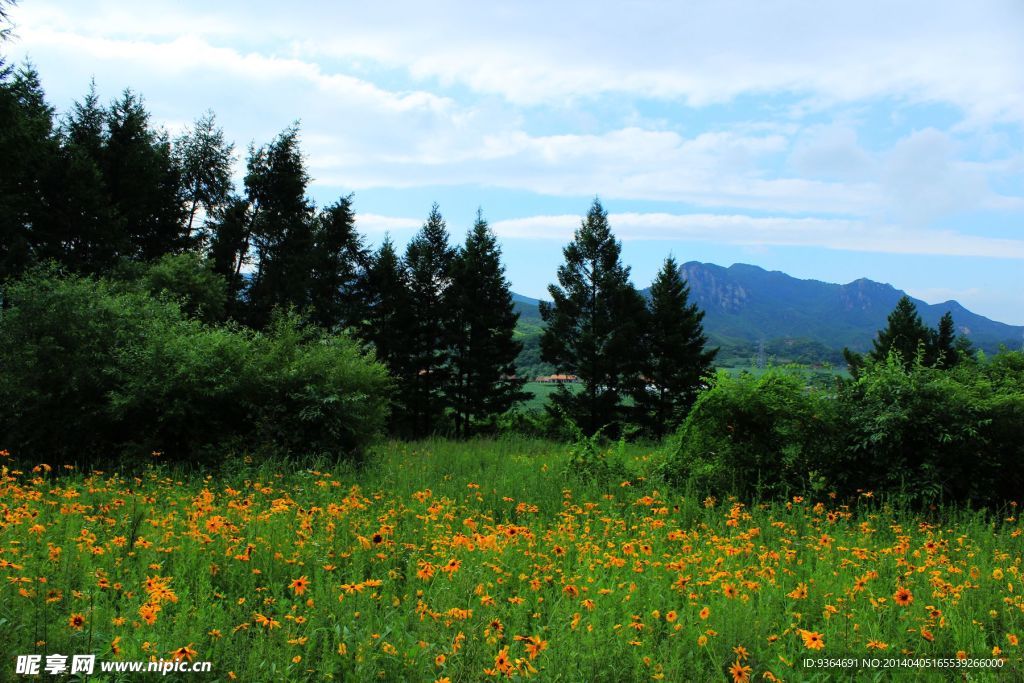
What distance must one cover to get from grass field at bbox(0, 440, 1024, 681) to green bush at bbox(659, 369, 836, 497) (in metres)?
1.37

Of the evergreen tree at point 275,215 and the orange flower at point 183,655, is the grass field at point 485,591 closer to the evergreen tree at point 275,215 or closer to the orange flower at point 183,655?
the orange flower at point 183,655

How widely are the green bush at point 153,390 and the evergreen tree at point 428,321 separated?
19981 mm

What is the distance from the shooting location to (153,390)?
995 centimetres

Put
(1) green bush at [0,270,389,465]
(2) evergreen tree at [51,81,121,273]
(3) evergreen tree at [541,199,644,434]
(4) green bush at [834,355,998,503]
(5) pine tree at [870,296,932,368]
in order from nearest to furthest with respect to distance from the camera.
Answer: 1. (4) green bush at [834,355,998,503]
2. (1) green bush at [0,270,389,465]
3. (2) evergreen tree at [51,81,121,273]
4. (3) evergreen tree at [541,199,644,434]
5. (5) pine tree at [870,296,932,368]

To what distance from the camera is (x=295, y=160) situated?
34156mm

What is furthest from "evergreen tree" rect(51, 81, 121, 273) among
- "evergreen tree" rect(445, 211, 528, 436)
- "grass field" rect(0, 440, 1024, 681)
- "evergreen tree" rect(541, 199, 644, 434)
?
"grass field" rect(0, 440, 1024, 681)

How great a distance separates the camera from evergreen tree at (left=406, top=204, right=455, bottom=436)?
3170 centimetres

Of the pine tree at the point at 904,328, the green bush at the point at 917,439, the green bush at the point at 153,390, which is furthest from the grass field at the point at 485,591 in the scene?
the pine tree at the point at 904,328

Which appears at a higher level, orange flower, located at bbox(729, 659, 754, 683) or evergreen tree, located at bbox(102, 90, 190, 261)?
evergreen tree, located at bbox(102, 90, 190, 261)

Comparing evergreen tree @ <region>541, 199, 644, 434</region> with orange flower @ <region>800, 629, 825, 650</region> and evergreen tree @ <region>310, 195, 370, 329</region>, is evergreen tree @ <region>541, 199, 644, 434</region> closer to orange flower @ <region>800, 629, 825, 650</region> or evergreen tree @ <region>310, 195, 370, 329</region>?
evergreen tree @ <region>310, 195, 370, 329</region>

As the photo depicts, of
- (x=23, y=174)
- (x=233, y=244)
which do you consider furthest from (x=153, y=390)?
(x=233, y=244)

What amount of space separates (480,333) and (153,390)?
70.8 ft

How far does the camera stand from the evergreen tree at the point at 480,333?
30.8 m

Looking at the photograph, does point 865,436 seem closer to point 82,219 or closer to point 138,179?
point 82,219
